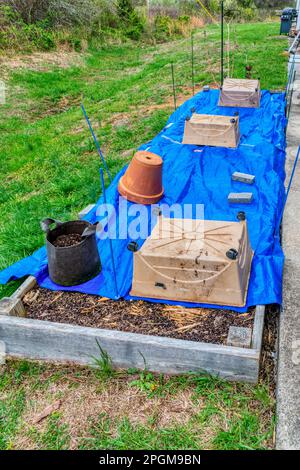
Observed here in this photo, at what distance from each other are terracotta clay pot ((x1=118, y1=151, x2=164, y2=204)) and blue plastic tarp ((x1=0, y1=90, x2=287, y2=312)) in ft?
0.40

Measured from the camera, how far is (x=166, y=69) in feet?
36.9

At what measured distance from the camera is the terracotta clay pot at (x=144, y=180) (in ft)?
14.1

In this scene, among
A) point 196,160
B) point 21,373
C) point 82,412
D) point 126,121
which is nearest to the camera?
point 82,412

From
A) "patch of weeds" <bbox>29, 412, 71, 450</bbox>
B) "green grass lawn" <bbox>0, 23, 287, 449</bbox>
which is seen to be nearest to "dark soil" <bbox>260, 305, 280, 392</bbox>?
"green grass lawn" <bbox>0, 23, 287, 449</bbox>

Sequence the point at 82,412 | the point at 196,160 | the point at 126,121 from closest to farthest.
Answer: the point at 82,412
the point at 196,160
the point at 126,121

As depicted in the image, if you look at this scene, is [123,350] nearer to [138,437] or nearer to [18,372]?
[138,437]

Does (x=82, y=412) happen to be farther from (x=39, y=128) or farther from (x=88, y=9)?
(x=88, y=9)

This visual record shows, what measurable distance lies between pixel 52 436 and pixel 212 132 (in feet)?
13.8

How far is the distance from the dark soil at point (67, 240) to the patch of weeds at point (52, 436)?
1373 mm

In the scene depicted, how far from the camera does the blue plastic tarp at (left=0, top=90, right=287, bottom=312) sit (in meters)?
3.29

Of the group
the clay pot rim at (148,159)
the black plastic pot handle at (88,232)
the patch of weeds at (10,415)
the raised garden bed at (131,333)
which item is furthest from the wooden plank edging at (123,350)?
the clay pot rim at (148,159)

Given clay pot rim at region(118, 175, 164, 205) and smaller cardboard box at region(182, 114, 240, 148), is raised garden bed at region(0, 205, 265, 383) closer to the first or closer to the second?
clay pot rim at region(118, 175, 164, 205)

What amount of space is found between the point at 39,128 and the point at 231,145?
4.17 m
